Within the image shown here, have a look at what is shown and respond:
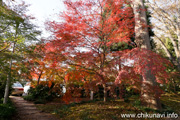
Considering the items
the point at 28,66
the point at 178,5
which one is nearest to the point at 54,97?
the point at 28,66

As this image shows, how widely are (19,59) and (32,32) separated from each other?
75.4 inches

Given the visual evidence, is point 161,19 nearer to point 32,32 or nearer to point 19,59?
point 32,32

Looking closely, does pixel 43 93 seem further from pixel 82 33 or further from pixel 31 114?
pixel 82 33

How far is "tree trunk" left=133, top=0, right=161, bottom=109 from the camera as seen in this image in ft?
18.3

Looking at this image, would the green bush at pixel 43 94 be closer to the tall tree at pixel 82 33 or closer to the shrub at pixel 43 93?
the shrub at pixel 43 93

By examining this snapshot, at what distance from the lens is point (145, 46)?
669cm

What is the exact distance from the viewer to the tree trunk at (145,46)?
5.59 m

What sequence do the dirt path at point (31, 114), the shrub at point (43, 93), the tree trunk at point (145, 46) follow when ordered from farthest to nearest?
the shrub at point (43, 93)
the tree trunk at point (145, 46)
the dirt path at point (31, 114)

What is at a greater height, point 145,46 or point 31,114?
point 145,46

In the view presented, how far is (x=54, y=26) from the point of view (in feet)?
18.7

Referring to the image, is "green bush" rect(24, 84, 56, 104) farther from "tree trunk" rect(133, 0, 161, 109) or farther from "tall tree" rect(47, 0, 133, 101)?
"tree trunk" rect(133, 0, 161, 109)

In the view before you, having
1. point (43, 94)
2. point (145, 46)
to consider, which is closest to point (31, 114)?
point (43, 94)

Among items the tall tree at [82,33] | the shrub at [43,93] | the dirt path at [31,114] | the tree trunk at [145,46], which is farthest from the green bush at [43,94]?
the tree trunk at [145,46]

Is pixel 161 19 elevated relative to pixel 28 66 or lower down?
elevated
